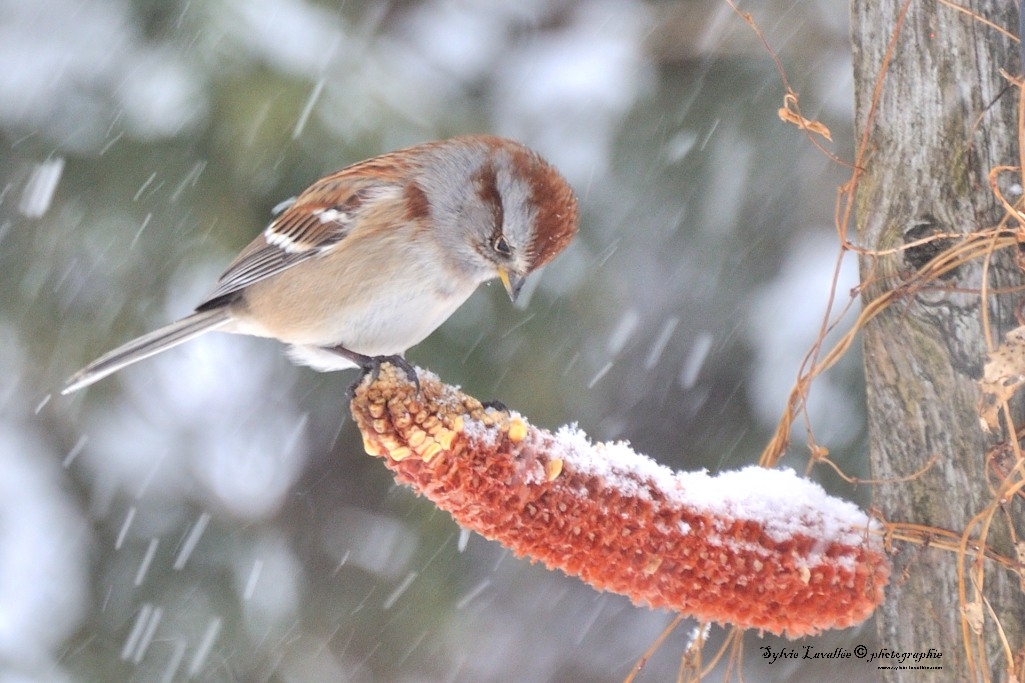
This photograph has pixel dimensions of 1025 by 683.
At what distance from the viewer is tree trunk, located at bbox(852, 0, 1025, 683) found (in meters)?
1.58

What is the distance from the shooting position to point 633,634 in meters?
3.96

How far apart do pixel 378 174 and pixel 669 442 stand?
1449mm

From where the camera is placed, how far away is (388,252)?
264 centimetres

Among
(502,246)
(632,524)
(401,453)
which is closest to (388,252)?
(502,246)

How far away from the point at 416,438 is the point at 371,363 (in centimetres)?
68

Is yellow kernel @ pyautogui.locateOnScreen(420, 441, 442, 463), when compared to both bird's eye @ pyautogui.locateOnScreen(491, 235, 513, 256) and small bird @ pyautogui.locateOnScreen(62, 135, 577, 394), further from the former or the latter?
bird's eye @ pyautogui.locateOnScreen(491, 235, 513, 256)

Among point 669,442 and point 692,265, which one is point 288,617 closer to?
point 669,442

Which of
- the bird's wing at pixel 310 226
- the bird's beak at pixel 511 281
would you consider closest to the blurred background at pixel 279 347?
the bird's wing at pixel 310 226

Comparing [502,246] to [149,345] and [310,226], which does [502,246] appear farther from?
[149,345]

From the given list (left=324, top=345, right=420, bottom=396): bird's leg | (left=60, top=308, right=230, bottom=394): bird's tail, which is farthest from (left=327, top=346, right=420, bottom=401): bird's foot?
(left=60, top=308, right=230, bottom=394): bird's tail

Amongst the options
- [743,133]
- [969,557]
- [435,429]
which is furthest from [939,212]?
[743,133]

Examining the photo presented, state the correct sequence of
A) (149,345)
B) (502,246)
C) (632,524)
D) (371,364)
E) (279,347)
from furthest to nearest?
(279,347), (149,345), (502,246), (371,364), (632,524)

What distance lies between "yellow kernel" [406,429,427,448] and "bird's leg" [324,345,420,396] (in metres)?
0.09

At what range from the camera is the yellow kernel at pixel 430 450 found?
152 centimetres
